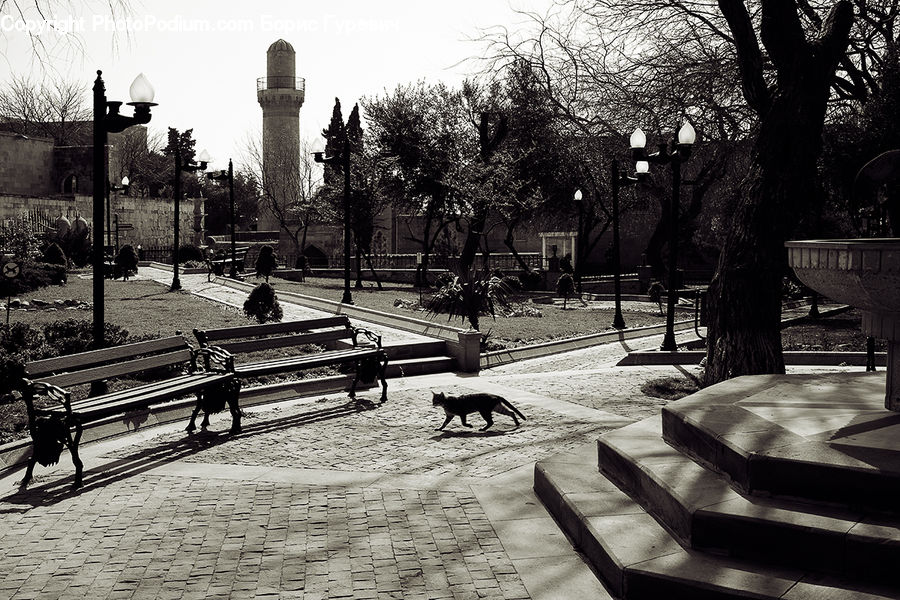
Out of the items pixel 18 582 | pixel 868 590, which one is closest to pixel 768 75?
pixel 868 590

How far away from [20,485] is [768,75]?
43.4 feet

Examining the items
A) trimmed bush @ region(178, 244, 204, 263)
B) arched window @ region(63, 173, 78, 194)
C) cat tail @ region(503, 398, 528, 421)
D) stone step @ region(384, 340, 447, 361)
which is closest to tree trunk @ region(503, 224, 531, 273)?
trimmed bush @ region(178, 244, 204, 263)

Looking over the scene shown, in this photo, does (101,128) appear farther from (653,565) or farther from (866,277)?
(866,277)

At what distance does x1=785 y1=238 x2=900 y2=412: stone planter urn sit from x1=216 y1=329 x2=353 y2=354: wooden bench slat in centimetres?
609

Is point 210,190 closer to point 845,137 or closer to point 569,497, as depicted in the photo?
point 845,137

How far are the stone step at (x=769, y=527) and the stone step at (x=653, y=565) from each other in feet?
0.24

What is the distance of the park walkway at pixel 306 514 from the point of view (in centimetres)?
485

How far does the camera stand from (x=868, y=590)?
417 centimetres

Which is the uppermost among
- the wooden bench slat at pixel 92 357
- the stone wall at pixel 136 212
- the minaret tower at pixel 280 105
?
the minaret tower at pixel 280 105

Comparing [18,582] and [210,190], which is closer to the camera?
[18,582]

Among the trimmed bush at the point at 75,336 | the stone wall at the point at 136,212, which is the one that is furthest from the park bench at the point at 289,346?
the stone wall at the point at 136,212

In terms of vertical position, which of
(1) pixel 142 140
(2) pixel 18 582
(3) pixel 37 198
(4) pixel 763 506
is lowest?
(2) pixel 18 582

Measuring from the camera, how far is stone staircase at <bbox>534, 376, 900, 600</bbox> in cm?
432

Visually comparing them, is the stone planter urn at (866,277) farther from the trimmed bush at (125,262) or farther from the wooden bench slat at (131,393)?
the trimmed bush at (125,262)
